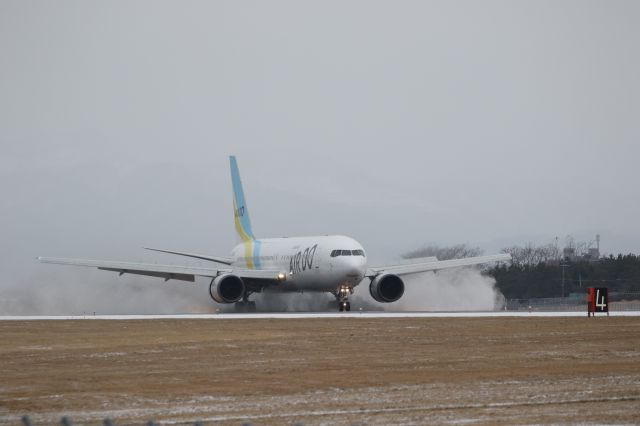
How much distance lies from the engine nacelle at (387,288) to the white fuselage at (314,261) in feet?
5.40

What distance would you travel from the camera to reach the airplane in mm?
64125

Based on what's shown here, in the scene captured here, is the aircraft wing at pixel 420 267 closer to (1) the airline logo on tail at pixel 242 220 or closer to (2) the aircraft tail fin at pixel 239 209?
(1) the airline logo on tail at pixel 242 220

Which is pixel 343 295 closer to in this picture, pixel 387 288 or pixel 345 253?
pixel 345 253

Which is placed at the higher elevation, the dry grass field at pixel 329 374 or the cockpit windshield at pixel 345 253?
the cockpit windshield at pixel 345 253

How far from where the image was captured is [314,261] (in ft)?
216

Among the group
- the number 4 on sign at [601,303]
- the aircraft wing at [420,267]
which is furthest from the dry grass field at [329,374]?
the aircraft wing at [420,267]

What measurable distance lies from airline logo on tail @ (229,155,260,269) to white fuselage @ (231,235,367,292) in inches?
23.4

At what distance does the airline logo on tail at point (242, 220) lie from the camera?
75.9 metres

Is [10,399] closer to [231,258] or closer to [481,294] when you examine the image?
[481,294]

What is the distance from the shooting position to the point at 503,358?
29406 millimetres

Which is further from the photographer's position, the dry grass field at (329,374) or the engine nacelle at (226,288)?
the engine nacelle at (226,288)

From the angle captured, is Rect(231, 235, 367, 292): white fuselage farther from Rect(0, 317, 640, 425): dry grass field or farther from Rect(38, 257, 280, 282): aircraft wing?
Rect(0, 317, 640, 425): dry grass field

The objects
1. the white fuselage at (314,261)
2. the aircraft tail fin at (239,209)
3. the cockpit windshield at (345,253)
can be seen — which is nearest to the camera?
the white fuselage at (314,261)

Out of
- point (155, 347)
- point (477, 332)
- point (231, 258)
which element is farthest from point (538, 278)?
point (155, 347)
